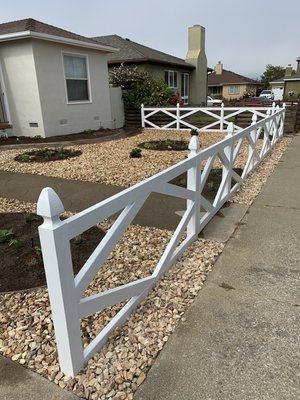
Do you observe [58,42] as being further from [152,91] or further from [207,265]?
[207,265]

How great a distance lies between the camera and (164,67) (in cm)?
2081

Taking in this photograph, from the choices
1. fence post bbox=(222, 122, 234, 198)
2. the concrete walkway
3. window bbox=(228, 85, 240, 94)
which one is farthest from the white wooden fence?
→ window bbox=(228, 85, 240, 94)

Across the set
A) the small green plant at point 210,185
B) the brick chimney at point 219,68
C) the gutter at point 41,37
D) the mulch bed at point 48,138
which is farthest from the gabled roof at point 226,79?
the small green plant at point 210,185

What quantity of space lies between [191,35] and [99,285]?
26.0 metres

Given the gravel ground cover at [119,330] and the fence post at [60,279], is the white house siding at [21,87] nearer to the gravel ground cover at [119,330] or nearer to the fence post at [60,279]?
the gravel ground cover at [119,330]

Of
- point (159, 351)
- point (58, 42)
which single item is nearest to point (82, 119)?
point (58, 42)

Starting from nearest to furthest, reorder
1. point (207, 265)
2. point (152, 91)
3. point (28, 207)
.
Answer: point (207, 265)
point (28, 207)
point (152, 91)

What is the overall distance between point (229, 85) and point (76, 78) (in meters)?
47.2

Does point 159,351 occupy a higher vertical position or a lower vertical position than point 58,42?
lower

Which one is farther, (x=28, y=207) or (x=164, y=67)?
(x=164, y=67)

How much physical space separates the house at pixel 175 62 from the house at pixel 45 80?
7106 mm

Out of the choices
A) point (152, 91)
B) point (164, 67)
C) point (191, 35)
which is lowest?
point (152, 91)

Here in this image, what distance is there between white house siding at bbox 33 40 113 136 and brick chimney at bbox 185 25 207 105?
1370cm

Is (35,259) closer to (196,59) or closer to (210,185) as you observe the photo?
(210,185)
